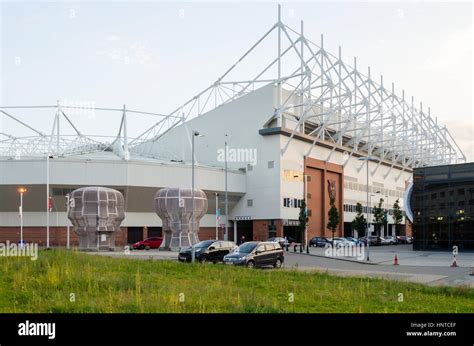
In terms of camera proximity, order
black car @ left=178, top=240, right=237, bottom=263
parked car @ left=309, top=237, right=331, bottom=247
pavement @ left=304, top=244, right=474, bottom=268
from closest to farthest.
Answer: black car @ left=178, top=240, right=237, bottom=263, pavement @ left=304, top=244, right=474, bottom=268, parked car @ left=309, top=237, right=331, bottom=247

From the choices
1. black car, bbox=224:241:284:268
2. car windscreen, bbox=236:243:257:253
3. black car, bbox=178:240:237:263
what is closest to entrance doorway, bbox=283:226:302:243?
black car, bbox=178:240:237:263

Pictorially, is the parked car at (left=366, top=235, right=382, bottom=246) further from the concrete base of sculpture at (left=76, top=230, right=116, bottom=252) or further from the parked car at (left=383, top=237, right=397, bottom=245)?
the concrete base of sculpture at (left=76, top=230, right=116, bottom=252)

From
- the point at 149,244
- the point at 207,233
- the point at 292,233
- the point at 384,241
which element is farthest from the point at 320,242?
the point at 149,244

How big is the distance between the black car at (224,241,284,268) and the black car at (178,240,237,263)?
11.5 ft

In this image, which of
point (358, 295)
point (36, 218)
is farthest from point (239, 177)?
point (358, 295)

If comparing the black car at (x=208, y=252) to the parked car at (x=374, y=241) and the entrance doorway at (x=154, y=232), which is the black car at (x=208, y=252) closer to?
the entrance doorway at (x=154, y=232)

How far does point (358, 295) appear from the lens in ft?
58.7

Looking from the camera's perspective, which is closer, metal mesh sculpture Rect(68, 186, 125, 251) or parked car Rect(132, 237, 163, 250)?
metal mesh sculpture Rect(68, 186, 125, 251)

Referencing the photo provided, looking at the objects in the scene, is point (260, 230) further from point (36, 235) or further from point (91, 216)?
point (91, 216)

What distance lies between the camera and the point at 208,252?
37.1 meters

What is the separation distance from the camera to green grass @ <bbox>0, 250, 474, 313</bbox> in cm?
1403

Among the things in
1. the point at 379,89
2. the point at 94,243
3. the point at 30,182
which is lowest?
the point at 94,243
